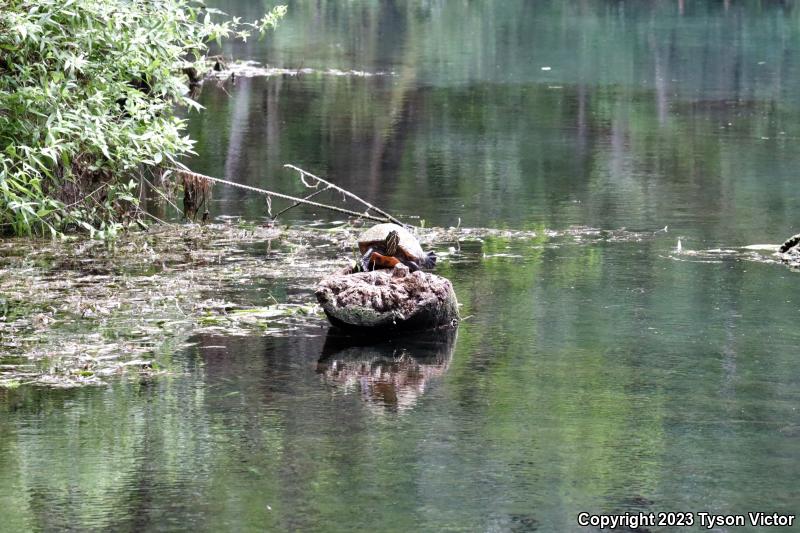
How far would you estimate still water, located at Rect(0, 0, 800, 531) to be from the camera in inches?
320

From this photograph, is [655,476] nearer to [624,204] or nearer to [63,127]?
[63,127]

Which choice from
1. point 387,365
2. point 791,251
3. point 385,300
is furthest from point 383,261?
point 791,251

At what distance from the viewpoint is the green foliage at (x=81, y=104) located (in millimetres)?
15742

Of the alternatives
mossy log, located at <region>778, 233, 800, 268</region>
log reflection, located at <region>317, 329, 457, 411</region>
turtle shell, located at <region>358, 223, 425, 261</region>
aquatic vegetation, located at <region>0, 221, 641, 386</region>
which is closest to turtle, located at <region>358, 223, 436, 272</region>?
turtle shell, located at <region>358, 223, 425, 261</region>

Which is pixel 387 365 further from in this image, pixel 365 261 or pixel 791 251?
pixel 791 251

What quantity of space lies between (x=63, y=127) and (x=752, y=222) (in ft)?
27.4

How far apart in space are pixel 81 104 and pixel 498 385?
734 centimetres

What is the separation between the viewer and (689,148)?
25875mm

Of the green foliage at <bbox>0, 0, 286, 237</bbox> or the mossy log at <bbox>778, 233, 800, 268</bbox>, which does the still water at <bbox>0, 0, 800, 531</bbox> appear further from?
the green foliage at <bbox>0, 0, 286, 237</bbox>

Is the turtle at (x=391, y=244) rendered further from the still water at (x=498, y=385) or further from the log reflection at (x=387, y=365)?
the log reflection at (x=387, y=365)

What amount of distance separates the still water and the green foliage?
8.19 feet

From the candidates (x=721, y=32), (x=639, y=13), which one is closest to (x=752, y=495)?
(x=721, y=32)

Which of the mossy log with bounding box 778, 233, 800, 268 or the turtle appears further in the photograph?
the mossy log with bounding box 778, 233, 800, 268

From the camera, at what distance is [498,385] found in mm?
10594
